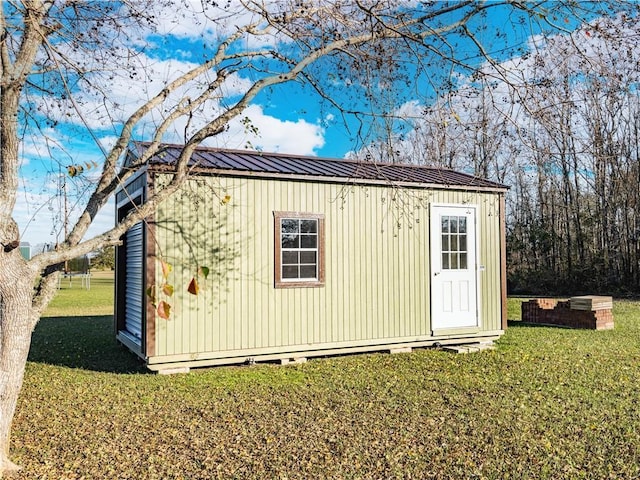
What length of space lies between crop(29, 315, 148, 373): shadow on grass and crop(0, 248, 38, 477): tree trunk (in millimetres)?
→ 3172

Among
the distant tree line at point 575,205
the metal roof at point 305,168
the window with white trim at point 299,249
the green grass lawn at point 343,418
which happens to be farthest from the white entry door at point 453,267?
the distant tree line at point 575,205

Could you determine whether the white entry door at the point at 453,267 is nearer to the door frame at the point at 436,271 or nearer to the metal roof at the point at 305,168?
the door frame at the point at 436,271

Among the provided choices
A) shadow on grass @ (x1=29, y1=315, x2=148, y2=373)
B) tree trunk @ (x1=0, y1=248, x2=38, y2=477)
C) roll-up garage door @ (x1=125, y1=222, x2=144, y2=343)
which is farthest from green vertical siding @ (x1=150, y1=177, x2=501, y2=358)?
tree trunk @ (x1=0, y1=248, x2=38, y2=477)

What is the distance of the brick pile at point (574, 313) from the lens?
10.3 metres

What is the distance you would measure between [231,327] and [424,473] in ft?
13.0

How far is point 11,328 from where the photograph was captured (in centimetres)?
376

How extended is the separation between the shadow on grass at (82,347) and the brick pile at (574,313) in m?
8.29

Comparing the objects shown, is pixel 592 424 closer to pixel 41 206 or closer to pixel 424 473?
pixel 424 473

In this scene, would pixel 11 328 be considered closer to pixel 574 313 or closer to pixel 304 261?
pixel 304 261

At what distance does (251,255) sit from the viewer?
7.23 metres

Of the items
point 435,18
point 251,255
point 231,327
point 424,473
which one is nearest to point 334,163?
point 251,255

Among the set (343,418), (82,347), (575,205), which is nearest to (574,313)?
(343,418)

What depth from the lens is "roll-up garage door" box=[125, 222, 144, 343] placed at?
24.4 feet

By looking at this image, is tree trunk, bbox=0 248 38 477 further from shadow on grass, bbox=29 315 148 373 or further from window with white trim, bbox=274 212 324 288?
window with white trim, bbox=274 212 324 288
